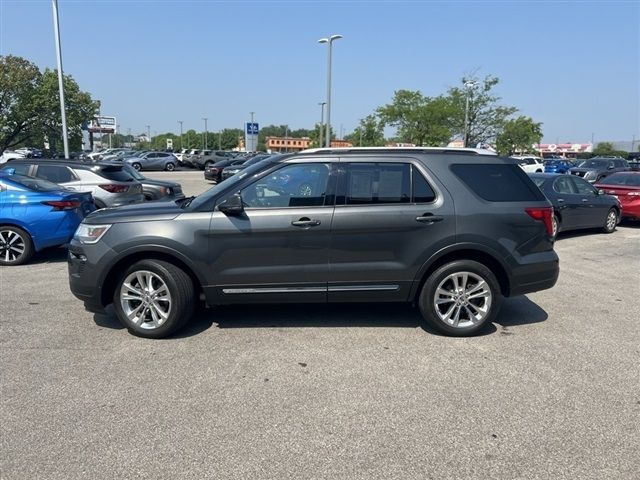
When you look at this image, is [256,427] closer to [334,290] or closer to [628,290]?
[334,290]

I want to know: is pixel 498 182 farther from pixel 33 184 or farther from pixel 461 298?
pixel 33 184

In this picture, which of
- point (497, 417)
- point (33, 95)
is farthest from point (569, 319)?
point (33, 95)

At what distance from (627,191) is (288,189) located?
1123cm

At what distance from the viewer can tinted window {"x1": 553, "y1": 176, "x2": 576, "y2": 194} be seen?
1037cm

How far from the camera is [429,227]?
4.54 m

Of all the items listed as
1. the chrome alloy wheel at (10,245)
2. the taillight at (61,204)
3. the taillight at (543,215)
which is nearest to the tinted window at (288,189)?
the taillight at (543,215)

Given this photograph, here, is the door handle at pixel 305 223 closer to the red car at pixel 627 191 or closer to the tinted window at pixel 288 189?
the tinted window at pixel 288 189

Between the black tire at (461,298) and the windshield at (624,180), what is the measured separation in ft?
33.2

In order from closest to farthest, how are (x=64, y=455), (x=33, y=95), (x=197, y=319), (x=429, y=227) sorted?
(x=64, y=455)
(x=429, y=227)
(x=197, y=319)
(x=33, y=95)

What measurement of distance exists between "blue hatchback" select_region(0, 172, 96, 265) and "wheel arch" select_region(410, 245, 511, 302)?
223 inches

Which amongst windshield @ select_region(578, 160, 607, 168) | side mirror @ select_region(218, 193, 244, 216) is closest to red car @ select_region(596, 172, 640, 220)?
side mirror @ select_region(218, 193, 244, 216)

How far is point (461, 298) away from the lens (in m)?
4.63

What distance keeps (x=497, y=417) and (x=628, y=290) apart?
4.45 metres

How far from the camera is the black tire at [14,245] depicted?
24.4 feet
